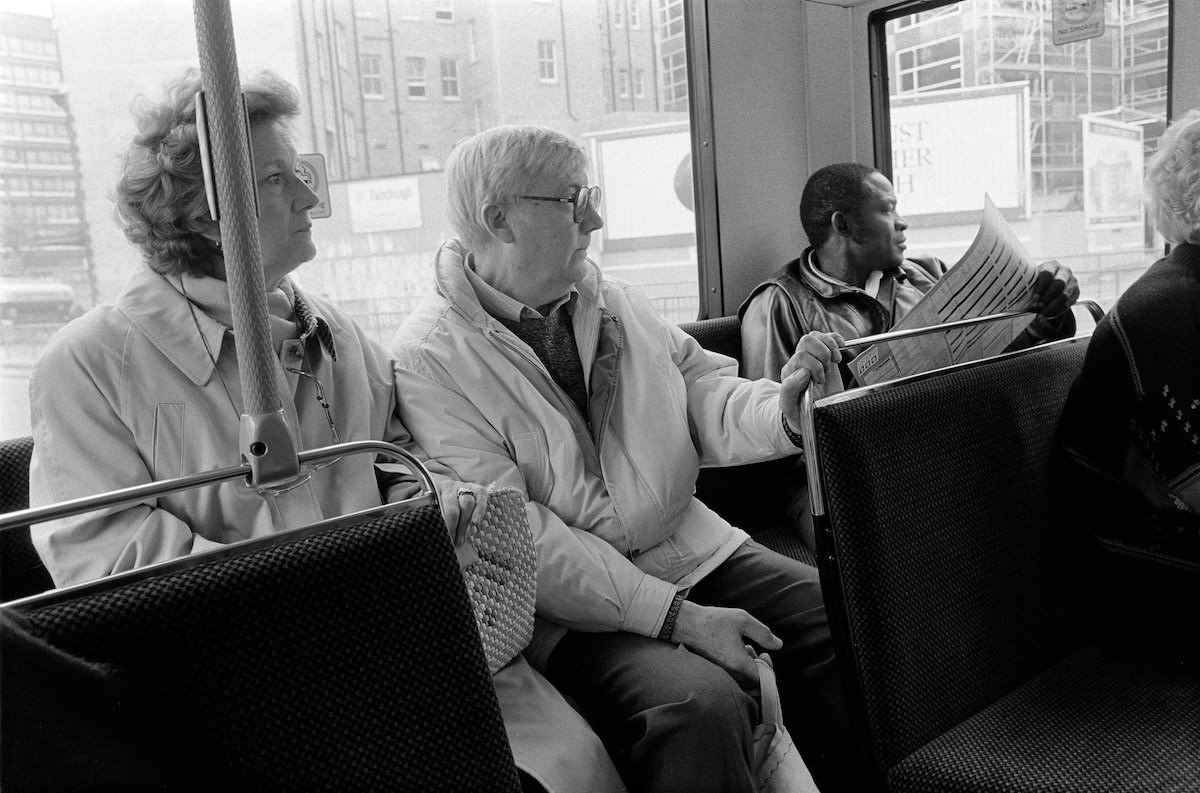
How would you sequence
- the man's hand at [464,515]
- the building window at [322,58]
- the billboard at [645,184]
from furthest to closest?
1. the billboard at [645,184]
2. the building window at [322,58]
3. the man's hand at [464,515]

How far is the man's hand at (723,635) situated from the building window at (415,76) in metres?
1.77

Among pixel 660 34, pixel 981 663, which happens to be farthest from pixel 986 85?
pixel 981 663

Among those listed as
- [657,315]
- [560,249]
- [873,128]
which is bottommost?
[657,315]

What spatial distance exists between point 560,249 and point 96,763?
148 cm

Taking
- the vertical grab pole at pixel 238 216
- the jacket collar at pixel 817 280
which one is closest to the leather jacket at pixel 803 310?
the jacket collar at pixel 817 280

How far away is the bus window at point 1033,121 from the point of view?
301 cm

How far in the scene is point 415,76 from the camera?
292 cm

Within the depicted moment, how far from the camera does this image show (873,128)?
376 centimetres

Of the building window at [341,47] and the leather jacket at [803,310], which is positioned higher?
the building window at [341,47]

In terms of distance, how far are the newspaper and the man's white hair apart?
2.68 feet

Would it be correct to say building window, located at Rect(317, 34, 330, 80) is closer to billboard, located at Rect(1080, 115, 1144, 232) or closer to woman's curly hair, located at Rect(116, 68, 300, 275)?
woman's curly hair, located at Rect(116, 68, 300, 275)

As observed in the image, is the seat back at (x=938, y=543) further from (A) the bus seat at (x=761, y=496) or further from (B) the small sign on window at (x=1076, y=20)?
(B) the small sign on window at (x=1076, y=20)

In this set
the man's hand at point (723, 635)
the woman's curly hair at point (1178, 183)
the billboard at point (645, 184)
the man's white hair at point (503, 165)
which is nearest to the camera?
the man's hand at point (723, 635)

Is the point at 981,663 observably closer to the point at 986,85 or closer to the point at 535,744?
the point at 535,744
